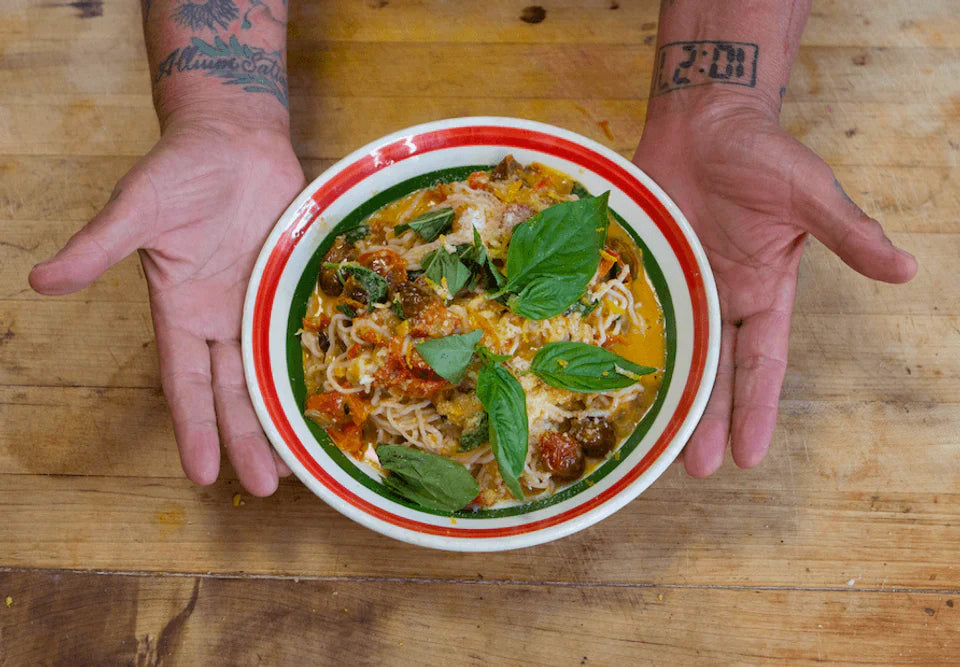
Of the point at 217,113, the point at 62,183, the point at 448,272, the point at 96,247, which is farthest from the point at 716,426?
the point at 62,183

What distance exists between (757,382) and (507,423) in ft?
3.95

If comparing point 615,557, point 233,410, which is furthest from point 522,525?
point 233,410

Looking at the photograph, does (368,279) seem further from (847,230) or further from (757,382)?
(847,230)

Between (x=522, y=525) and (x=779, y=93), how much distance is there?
2.57m

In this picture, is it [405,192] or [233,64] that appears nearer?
[405,192]

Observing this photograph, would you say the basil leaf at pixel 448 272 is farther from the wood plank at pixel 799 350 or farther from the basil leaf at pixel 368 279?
the wood plank at pixel 799 350

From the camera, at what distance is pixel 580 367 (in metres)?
2.78

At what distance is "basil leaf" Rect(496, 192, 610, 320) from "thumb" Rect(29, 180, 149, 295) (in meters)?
1.52

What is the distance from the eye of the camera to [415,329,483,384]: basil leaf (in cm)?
269

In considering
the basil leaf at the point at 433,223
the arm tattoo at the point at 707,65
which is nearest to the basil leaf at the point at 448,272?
the basil leaf at the point at 433,223

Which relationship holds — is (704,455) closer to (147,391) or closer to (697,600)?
(697,600)

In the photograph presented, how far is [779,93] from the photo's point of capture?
367 cm

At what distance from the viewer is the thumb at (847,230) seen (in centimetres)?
278

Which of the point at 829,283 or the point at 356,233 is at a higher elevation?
the point at 356,233
